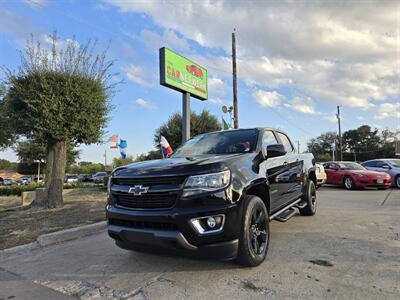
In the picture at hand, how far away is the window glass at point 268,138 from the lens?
4891mm

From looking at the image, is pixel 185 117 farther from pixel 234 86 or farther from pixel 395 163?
pixel 395 163

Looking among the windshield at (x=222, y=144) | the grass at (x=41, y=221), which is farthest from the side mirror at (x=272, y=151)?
the grass at (x=41, y=221)

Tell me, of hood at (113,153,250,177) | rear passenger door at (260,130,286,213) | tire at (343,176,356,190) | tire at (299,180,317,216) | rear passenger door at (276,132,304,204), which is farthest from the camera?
tire at (343,176,356,190)

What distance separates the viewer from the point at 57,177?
9.27 meters

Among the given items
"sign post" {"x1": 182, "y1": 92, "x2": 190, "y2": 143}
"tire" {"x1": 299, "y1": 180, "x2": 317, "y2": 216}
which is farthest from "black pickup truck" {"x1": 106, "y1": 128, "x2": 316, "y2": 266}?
"sign post" {"x1": 182, "y1": 92, "x2": 190, "y2": 143}

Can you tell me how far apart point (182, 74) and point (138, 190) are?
9.84m

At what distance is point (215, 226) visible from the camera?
3.39 metres

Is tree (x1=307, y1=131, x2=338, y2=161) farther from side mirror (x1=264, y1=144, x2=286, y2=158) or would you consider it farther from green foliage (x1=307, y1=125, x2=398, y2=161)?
side mirror (x1=264, y1=144, x2=286, y2=158)

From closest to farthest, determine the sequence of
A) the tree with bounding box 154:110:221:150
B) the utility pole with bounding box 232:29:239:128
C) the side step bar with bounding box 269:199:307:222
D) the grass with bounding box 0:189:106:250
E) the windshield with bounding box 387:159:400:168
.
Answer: the side step bar with bounding box 269:199:307:222 < the grass with bounding box 0:189:106:250 < the windshield with bounding box 387:159:400:168 < the utility pole with bounding box 232:29:239:128 < the tree with bounding box 154:110:221:150

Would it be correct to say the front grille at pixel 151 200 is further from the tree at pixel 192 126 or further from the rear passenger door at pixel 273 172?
the tree at pixel 192 126

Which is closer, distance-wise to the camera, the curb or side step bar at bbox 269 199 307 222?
side step bar at bbox 269 199 307 222

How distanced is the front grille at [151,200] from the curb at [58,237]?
2.47m

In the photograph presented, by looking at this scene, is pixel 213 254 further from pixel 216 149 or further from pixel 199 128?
pixel 199 128

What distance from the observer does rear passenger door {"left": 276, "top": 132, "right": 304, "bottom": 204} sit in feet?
18.1
